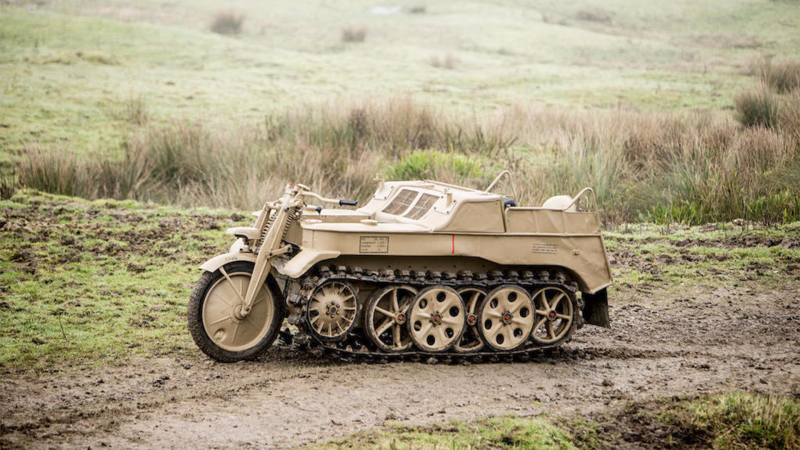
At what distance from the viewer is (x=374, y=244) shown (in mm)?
6770

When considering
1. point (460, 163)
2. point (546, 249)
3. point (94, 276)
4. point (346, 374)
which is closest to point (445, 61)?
point (460, 163)

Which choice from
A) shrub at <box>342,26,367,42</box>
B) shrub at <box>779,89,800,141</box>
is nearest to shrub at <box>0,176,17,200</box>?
shrub at <box>779,89,800,141</box>

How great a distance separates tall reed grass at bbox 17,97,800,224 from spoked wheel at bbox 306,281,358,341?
6.88 m

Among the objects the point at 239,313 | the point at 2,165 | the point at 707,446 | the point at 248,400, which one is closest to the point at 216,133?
the point at 2,165

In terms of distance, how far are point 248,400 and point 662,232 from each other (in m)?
8.66

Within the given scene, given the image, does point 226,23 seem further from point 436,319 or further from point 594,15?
point 436,319

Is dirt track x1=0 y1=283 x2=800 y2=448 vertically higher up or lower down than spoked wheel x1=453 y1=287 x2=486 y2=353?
lower down

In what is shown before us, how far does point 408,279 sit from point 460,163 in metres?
8.14

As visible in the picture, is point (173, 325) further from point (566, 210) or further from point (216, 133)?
point (216, 133)

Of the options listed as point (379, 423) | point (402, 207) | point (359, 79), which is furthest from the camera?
point (359, 79)

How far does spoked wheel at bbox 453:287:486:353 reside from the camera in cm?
719

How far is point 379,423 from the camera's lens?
18.3ft

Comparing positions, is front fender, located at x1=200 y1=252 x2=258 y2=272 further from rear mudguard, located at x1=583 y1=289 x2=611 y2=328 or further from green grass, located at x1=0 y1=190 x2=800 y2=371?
rear mudguard, located at x1=583 y1=289 x2=611 y2=328

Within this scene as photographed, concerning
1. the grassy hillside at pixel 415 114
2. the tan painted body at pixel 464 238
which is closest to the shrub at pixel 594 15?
the grassy hillside at pixel 415 114
